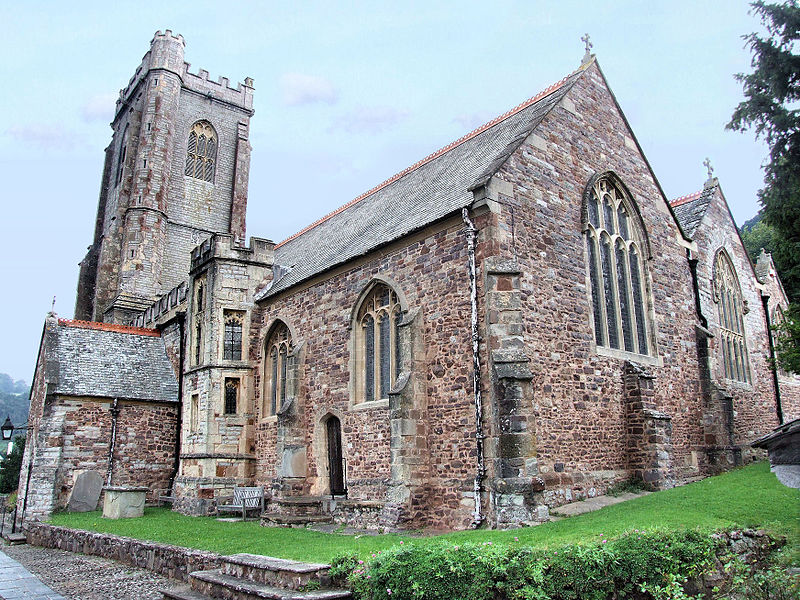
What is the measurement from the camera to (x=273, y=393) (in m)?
21.9

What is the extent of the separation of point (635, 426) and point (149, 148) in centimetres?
3109

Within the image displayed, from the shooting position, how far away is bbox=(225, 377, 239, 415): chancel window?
72.2 ft

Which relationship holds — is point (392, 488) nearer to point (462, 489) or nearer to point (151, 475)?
point (462, 489)

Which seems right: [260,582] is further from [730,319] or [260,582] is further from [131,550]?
[730,319]

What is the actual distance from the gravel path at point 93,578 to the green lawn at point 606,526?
1093mm

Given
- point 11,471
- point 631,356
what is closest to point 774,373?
point 631,356

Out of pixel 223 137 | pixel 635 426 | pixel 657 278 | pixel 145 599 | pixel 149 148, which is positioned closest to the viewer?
pixel 145 599

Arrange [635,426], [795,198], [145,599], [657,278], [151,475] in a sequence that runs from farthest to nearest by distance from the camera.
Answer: [151,475] < [657,278] < [795,198] < [635,426] < [145,599]

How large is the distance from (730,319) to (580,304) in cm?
965

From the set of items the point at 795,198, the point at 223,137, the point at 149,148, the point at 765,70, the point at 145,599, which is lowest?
the point at 145,599

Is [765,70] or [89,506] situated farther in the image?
[89,506]

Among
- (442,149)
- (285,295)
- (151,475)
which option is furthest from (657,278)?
(151,475)

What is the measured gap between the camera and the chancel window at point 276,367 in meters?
21.4

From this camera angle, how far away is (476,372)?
14.0 m
